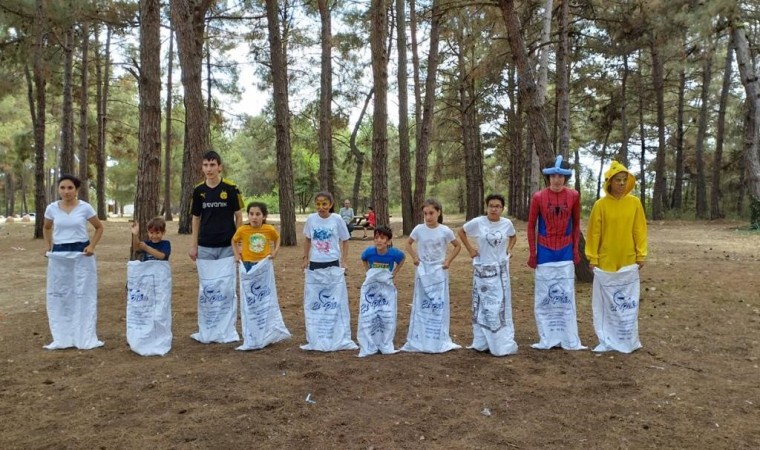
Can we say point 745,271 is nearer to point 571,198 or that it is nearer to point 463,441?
point 571,198

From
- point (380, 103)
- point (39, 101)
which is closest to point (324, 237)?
point (380, 103)

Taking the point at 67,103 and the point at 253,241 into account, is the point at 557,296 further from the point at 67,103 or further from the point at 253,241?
the point at 67,103

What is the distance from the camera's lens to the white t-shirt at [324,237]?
489 centimetres

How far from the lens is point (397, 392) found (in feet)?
12.5

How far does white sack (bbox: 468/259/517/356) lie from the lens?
470 centimetres

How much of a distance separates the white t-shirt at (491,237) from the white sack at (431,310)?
0.40 metres

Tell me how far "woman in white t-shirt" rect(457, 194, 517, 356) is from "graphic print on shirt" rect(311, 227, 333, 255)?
1271 millimetres

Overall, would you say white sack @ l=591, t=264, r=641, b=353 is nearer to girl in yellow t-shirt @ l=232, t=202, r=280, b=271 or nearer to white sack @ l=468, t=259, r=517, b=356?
white sack @ l=468, t=259, r=517, b=356

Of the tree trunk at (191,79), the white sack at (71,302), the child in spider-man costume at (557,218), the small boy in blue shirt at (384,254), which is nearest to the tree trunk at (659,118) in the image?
the tree trunk at (191,79)

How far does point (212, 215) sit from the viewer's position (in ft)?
16.6

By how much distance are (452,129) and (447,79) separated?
9.73 feet

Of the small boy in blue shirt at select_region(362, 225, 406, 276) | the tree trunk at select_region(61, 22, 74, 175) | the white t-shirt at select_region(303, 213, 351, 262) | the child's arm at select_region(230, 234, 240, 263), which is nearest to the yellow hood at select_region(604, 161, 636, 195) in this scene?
the small boy in blue shirt at select_region(362, 225, 406, 276)

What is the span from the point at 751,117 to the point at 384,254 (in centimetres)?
1723

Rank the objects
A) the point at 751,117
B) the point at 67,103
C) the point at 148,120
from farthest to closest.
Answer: the point at 751,117 → the point at 67,103 → the point at 148,120
